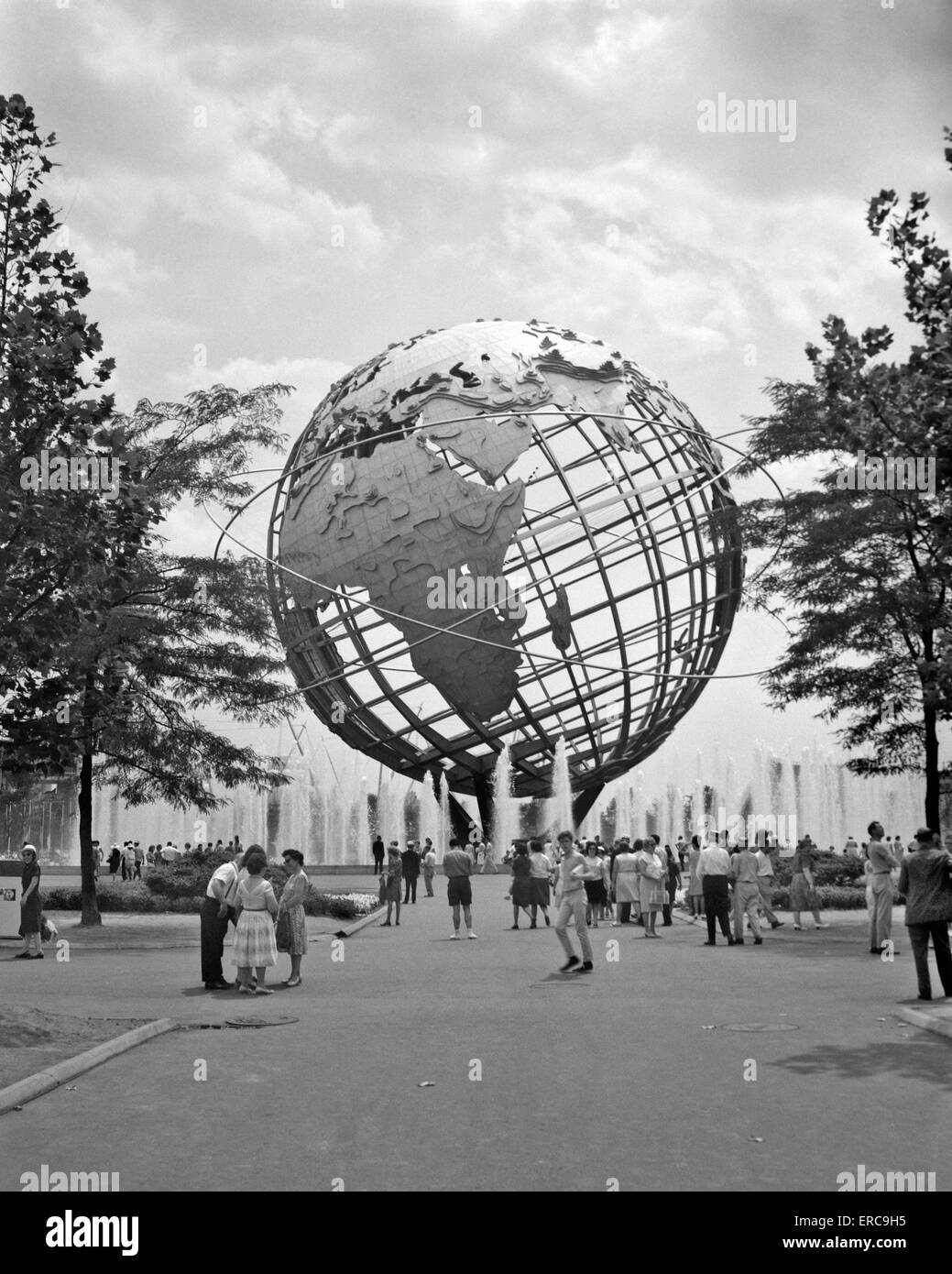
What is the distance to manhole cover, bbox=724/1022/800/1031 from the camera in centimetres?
975

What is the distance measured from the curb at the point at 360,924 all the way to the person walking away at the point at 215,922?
20.1ft

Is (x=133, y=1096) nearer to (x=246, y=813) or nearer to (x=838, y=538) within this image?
(x=838, y=538)

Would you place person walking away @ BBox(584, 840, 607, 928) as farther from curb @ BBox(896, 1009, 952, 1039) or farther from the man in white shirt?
curb @ BBox(896, 1009, 952, 1039)

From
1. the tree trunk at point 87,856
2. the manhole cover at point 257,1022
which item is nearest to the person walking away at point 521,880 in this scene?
the tree trunk at point 87,856

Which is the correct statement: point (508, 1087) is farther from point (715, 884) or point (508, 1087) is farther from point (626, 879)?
point (626, 879)

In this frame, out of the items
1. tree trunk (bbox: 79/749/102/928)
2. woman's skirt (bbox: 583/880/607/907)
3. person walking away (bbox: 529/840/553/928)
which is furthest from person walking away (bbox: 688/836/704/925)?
tree trunk (bbox: 79/749/102/928)

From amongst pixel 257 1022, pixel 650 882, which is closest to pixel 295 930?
pixel 257 1022

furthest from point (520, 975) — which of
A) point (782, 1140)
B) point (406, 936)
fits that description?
point (782, 1140)

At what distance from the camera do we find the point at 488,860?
122ft

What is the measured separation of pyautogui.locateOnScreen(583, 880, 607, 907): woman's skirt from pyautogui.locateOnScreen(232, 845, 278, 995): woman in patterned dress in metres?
9.52

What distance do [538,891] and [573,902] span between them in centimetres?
720

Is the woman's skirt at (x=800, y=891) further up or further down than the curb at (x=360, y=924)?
further up

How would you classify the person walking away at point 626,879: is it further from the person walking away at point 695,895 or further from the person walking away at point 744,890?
the person walking away at point 744,890

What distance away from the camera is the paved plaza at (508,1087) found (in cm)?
583
